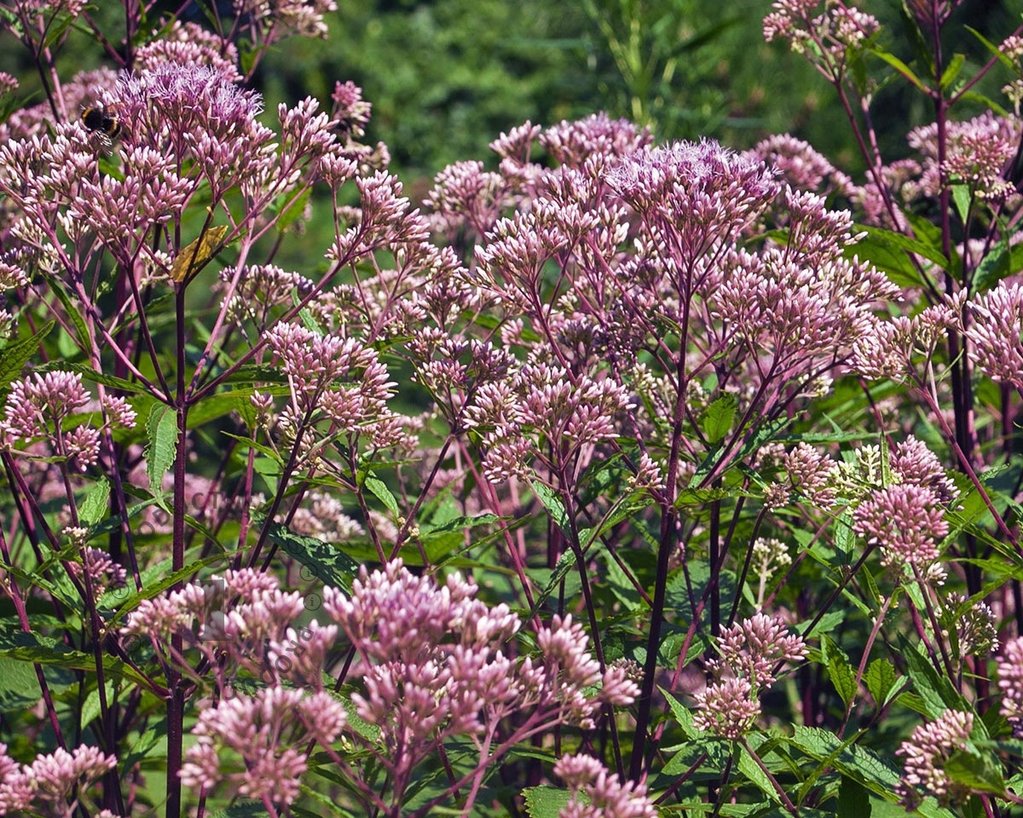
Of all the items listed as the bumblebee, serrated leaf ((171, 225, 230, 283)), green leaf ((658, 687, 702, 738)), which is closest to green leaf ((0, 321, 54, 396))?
serrated leaf ((171, 225, 230, 283))

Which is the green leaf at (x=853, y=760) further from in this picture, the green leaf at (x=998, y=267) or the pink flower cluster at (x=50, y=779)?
the green leaf at (x=998, y=267)

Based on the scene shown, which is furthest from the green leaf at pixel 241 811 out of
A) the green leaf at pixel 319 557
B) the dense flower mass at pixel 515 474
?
the green leaf at pixel 319 557

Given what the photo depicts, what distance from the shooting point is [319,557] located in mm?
2207

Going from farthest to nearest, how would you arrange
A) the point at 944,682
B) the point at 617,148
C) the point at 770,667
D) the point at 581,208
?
1. the point at 617,148
2. the point at 581,208
3. the point at 770,667
4. the point at 944,682

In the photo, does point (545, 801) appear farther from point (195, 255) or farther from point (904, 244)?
point (904, 244)

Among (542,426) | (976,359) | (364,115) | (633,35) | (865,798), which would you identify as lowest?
(865,798)

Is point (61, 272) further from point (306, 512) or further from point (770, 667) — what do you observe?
point (770, 667)

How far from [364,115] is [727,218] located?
1384mm

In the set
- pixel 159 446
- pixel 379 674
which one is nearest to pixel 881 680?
pixel 379 674

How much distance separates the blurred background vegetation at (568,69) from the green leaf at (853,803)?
1929 mm

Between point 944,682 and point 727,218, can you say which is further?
point 727,218

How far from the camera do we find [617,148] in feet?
9.66

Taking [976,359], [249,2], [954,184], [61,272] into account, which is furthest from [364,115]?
[976,359]

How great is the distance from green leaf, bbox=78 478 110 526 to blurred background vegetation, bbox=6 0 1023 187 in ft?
5.13
